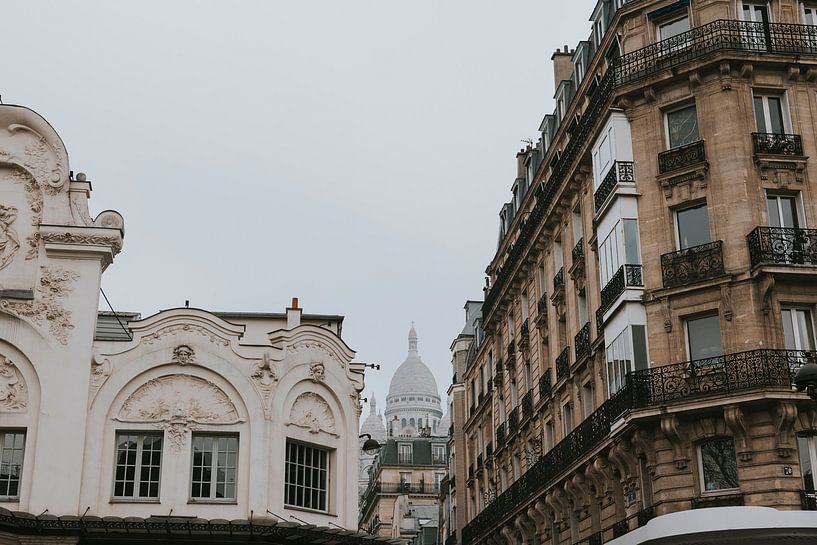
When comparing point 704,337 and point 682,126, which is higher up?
point 682,126

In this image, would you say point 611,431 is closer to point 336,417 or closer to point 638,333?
point 638,333

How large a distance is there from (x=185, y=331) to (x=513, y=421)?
18214 mm

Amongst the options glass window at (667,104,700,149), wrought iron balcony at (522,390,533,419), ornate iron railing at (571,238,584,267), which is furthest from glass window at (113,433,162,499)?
wrought iron balcony at (522,390,533,419)

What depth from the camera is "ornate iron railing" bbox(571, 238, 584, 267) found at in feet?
114

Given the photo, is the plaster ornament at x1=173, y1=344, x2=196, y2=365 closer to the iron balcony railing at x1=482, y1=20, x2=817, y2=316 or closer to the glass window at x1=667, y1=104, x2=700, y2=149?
the iron balcony railing at x1=482, y1=20, x2=817, y2=316

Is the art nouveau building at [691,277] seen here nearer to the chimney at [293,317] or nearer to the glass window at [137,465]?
the chimney at [293,317]

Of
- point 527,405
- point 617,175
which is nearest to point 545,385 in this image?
point 527,405

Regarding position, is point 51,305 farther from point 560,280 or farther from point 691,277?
point 560,280

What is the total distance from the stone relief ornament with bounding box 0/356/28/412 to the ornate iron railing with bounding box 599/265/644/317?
50.9ft

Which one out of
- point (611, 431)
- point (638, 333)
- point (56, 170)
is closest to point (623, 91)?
point (638, 333)

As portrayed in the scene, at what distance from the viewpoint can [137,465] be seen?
27.9 m

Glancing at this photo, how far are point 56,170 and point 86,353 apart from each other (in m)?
5.06

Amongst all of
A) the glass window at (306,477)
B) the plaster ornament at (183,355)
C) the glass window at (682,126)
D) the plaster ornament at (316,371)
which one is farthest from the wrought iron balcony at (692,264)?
the plaster ornament at (183,355)

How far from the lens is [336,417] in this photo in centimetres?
3050
